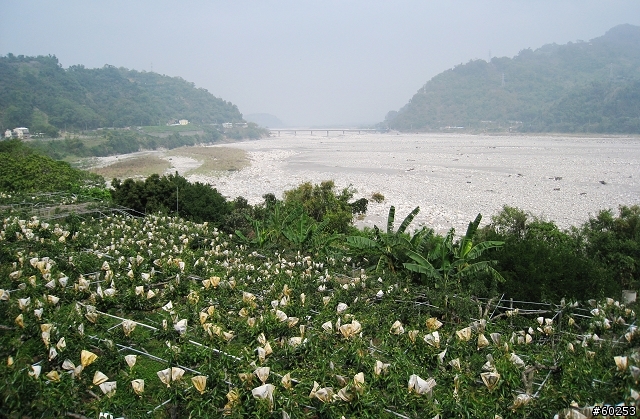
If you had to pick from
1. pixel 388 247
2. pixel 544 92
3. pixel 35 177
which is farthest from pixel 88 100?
pixel 544 92

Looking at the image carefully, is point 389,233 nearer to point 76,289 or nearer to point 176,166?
point 76,289

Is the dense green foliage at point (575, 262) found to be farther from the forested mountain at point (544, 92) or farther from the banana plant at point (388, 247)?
the forested mountain at point (544, 92)

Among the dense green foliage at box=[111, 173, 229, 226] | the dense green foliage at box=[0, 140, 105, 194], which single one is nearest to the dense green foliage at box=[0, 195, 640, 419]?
the dense green foliage at box=[111, 173, 229, 226]

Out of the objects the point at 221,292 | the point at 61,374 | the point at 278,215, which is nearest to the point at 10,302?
the point at 61,374

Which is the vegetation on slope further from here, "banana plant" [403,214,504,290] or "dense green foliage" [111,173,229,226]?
"dense green foliage" [111,173,229,226]

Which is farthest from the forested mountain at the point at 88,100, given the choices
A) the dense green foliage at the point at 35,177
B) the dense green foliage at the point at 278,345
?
the dense green foliage at the point at 278,345
